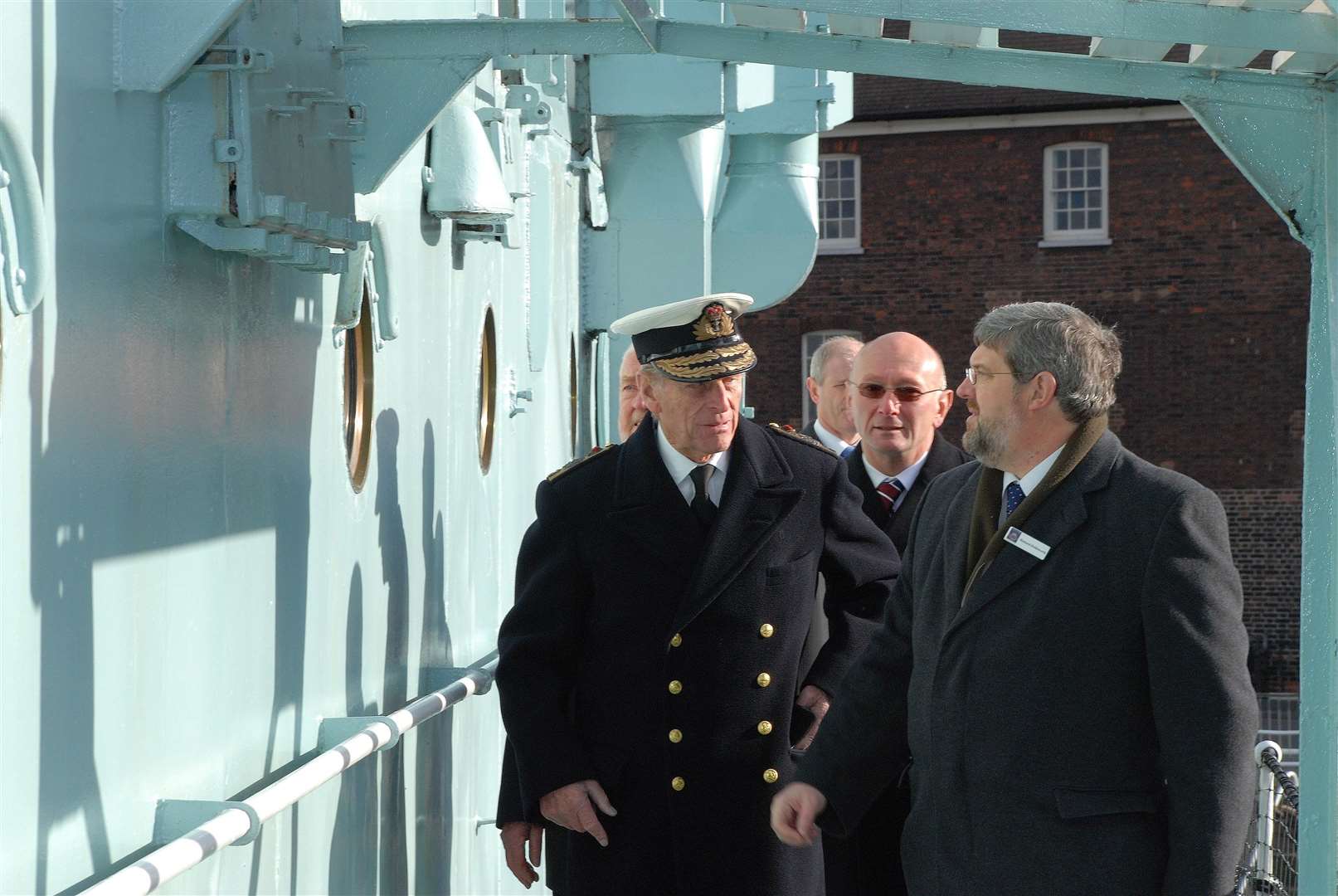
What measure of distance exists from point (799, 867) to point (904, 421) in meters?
1.46

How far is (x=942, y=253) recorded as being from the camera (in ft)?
86.2

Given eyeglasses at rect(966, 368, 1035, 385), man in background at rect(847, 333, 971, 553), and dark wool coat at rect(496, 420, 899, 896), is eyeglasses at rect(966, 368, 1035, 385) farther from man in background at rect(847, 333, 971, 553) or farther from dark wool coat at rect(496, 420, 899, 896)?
man in background at rect(847, 333, 971, 553)

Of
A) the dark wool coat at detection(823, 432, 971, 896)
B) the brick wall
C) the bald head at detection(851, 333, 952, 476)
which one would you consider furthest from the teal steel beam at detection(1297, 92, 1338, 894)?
the brick wall

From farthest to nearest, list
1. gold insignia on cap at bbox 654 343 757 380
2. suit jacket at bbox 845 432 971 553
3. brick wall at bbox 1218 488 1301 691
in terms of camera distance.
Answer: brick wall at bbox 1218 488 1301 691
suit jacket at bbox 845 432 971 553
gold insignia on cap at bbox 654 343 757 380

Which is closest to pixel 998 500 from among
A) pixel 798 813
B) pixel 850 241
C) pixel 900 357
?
pixel 798 813

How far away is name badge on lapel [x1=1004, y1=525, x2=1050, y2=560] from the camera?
3.32 meters

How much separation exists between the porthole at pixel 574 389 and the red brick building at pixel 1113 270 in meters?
15.7

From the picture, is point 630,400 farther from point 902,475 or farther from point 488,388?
point 902,475

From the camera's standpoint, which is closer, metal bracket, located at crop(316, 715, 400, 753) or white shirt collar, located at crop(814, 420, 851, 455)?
metal bracket, located at crop(316, 715, 400, 753)

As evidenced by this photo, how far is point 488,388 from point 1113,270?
2072 centimetres

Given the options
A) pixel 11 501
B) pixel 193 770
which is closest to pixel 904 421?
pixel 193 770

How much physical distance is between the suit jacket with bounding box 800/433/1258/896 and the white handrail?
128 centimetres

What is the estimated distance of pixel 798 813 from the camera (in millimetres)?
3746

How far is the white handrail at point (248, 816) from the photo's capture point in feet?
8.92
